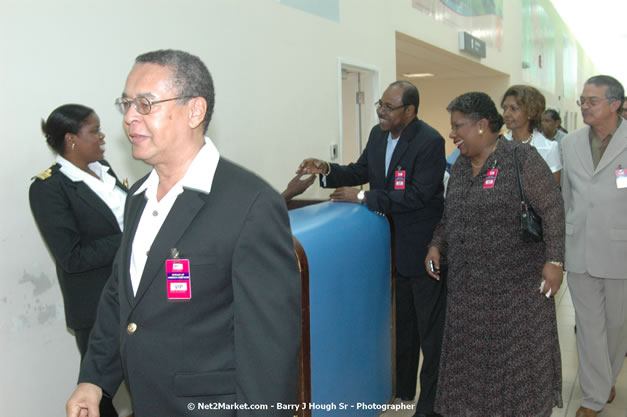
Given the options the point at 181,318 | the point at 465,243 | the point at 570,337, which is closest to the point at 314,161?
the point at 465,243

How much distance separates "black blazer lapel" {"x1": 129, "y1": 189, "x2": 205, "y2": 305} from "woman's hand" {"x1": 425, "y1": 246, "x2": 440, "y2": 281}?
183 centimetres

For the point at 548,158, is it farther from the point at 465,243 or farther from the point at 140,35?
the point at 140,35

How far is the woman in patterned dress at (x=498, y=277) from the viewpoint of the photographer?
A: 8.29ft

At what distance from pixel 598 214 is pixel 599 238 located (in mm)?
131

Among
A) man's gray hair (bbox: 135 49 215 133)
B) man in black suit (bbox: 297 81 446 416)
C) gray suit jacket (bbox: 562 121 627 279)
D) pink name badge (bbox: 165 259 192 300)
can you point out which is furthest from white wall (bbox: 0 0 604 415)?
gray suit jacket (bbox: 562 121 627 279)

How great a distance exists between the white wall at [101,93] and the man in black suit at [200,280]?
4.56 feet

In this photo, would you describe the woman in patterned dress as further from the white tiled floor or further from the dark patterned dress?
the white tiled floor

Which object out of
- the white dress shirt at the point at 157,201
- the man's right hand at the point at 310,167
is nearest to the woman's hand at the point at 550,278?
the man's right hand at the point at 310,167

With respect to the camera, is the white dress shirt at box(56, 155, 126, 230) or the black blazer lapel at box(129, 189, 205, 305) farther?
the white dress shirt at box(56, 155, 126, 230)

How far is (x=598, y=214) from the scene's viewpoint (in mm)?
3031

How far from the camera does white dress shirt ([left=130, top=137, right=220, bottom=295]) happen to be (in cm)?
136

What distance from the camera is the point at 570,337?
4.69m

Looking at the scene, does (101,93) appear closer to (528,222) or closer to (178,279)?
(178,279)

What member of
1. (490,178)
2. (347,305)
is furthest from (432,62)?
(347,305)
